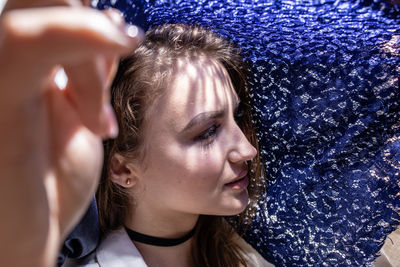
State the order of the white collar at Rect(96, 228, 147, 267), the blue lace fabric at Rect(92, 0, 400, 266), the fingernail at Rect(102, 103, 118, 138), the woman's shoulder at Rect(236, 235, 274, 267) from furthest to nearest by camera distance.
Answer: the woman's shoulder at Rect(236, 235, 274, 267), the white collar at Rect(96, 228, 147, 267), the blue lace fabric at Rect(92, 0, 400, 266), the fingernail at Rect(102, 103, 118, 138)

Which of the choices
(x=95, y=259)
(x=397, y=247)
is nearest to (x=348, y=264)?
(x=397, y=247)

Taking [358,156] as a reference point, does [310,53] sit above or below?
above

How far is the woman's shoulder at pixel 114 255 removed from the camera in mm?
678

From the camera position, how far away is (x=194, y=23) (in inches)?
26.2

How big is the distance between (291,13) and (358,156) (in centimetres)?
20

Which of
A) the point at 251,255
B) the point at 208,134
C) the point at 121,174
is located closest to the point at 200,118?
the point at 208,134

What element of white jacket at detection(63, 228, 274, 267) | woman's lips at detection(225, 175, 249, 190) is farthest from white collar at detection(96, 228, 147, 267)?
woman's lips at detection(225, 175, 249, 190)

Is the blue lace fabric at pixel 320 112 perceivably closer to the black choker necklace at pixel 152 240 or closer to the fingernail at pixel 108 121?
the black choker necklace at pixel 152 240

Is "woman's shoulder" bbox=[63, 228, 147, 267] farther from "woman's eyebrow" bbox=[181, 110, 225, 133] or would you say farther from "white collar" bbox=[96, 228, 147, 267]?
"woman's eyebrow" bbox=[181, 110, 225, 133]

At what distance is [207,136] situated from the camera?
0.64 m

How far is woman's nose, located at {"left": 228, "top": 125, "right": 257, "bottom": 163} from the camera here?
0.63 meters

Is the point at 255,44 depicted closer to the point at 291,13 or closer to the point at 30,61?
the point at 291,13

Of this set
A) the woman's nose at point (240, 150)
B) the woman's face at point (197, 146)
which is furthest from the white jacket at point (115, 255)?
the woman's nose at point (240, 150)

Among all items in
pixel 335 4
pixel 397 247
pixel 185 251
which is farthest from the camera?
pixel 185 251
